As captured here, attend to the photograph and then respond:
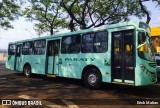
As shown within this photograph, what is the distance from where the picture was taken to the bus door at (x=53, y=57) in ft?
46.4

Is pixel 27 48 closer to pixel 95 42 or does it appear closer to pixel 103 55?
pixel 95 42

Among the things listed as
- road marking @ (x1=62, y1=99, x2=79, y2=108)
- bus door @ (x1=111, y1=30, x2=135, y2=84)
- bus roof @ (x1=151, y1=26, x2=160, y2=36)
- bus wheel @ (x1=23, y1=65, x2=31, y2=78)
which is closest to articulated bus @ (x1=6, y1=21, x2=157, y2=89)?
bus door @ (x1=111, y1=30, x2=135, y2=84)

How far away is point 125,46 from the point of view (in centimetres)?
1028

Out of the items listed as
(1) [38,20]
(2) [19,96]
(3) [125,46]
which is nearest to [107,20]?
(1) [38,20]

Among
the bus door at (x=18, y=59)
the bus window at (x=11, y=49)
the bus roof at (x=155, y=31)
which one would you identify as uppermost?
the bus roof at (x=155, y=31)

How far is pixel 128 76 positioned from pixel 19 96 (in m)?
4.45

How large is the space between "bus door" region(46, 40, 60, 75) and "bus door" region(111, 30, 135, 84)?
436cm

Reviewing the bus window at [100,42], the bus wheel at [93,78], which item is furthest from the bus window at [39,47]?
the bus window at [100,42]

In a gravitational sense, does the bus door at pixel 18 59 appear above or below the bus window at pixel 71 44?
below

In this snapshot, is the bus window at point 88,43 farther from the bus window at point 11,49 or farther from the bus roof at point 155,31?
the bus roof at point 155,31

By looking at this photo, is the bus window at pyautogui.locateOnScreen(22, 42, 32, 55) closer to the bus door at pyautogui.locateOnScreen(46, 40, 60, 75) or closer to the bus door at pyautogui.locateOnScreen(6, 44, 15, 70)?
the bus door at pyautogui.locateOnScreen(6, 44, 15, 70)

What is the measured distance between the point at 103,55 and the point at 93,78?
50.1 inches

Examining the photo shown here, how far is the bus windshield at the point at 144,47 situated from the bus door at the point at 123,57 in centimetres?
31

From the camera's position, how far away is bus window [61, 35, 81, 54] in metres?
12.7
